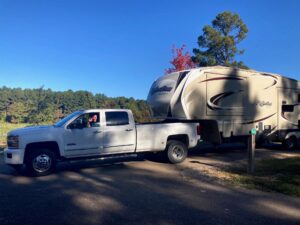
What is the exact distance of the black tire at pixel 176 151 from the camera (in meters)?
12.1

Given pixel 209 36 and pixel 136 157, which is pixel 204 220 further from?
pixel 209 36

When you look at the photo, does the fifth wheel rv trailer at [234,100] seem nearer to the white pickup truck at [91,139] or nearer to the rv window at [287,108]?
the rv window at [287,108]

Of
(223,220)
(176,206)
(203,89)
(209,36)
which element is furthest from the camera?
(209,36)

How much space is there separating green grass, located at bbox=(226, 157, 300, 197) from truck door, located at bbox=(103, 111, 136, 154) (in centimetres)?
354

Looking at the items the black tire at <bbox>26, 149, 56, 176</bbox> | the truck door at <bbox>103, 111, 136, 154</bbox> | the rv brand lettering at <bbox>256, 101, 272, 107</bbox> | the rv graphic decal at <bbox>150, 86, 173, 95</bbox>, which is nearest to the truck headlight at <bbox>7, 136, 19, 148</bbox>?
the black tire at <bbox>26, 149, 56, 176</bbox>

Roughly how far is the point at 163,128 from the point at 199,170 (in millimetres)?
2189

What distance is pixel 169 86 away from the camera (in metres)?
13.5

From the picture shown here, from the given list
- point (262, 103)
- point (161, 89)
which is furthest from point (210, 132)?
point (262, 103)

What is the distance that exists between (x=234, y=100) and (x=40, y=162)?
8547 millimetres

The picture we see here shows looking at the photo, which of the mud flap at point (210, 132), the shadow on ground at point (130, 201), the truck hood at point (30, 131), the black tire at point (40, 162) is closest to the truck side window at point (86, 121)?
the truck hood at point (30, 131)

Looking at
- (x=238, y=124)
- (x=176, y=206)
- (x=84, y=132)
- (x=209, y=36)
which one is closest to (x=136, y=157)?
(x=84, y=132)

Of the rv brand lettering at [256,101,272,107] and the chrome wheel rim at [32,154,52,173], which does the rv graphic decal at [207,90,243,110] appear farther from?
the chrome wheel rim at [32,154,52,173]

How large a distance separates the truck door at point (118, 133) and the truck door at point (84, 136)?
249 millimetres

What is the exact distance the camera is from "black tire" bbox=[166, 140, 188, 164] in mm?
12117
